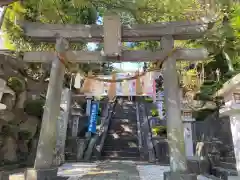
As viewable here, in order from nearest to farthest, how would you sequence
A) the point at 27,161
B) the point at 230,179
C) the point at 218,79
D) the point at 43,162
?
the point at 43,162 → the point at 230,179 → the point at 27,161 → the point at 218,79

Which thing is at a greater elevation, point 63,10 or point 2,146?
point 63,10

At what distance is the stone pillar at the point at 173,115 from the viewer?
19.0 feet

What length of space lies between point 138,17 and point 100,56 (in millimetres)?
1567

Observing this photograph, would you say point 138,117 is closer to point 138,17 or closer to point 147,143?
point 147,143

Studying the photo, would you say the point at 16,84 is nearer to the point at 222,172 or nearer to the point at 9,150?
the point at 9,150

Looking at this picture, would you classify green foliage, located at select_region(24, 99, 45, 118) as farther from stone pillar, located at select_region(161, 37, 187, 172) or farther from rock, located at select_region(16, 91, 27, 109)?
stone pillar, located at select_region(161, 37, 187, 172)

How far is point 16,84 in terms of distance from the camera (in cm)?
980

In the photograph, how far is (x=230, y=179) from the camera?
652cm

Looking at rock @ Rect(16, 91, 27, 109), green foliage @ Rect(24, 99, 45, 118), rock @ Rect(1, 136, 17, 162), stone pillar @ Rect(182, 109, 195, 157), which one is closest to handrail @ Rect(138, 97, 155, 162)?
stone pillar @ Rect(182, 109, 195, 157)

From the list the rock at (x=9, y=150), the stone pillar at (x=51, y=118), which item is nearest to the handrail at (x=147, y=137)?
the rock at (x=9, y=150)

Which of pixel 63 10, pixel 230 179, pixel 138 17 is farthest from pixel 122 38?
pixel 230 179

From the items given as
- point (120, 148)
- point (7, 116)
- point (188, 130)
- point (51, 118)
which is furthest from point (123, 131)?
point (51, 118)

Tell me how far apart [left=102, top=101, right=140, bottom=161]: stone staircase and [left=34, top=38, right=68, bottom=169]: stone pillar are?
7302mm

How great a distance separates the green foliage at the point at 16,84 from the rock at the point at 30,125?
1387mm
